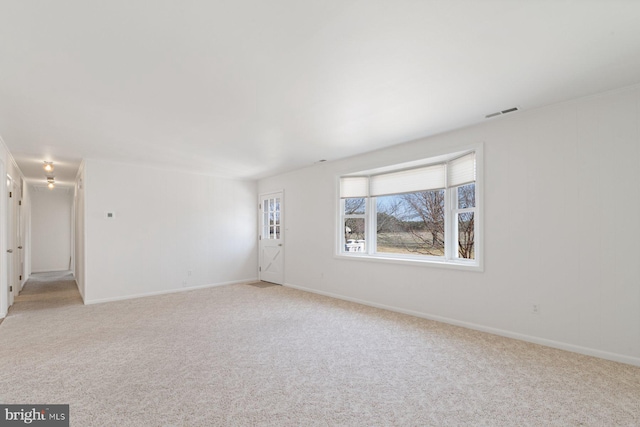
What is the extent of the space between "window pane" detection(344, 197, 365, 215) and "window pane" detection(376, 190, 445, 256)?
Answer: 311mm

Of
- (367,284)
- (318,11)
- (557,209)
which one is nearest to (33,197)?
(367,284)

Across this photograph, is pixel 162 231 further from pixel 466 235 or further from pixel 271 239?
pixel 466 235

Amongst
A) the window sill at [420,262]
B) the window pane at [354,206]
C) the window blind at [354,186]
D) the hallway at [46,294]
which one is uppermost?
the window blind at [354,186]

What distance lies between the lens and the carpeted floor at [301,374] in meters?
2.09

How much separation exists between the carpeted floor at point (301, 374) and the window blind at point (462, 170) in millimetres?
1956

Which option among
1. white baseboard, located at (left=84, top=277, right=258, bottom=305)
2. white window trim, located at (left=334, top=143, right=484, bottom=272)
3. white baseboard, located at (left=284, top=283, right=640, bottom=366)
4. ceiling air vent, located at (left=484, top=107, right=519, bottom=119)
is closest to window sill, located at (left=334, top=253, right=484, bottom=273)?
white window trim, located at (left=334, top=143, right=484, bottom=272)

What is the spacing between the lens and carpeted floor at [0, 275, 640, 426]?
6.85 ft

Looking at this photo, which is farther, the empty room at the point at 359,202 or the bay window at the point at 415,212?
the bay window at the point at 415,212

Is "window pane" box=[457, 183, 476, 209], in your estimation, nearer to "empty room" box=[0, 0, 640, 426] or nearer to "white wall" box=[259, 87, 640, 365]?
"empty room" box=[0, 0, 640, 426]

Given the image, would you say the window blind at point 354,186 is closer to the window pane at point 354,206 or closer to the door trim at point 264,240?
the window pane at point 354,206

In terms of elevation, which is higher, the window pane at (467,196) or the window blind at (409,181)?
the window blind at (409,181)

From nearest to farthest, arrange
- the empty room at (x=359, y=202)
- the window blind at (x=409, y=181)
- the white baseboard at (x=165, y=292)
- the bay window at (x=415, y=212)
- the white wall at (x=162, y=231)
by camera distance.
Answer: the empty room at (x=359, y=202)
the bay window at (x=415, y=212)
the window blind at (x=409, y=181)
the white baseboard at (x=165, y=292)
the white wall at (x=162, y=231)

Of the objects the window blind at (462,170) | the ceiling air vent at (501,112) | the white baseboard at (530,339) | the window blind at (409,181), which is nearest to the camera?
the white baseboard at (530,339)

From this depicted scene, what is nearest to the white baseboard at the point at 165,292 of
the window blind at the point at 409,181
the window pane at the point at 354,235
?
the window pane at the point at 354,235
